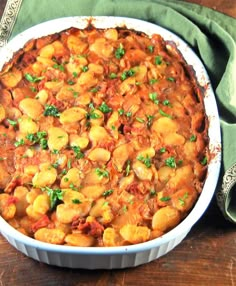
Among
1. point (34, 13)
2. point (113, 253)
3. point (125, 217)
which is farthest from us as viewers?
point (34, 13)

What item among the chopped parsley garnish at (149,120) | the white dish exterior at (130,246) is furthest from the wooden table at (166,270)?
the chopped parsley garnish at (149,120)

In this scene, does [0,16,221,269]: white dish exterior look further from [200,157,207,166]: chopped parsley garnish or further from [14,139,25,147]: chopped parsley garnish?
[14,139,25,147]: chopped parsley garnish

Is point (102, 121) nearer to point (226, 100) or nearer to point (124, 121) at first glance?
point (124, 121)

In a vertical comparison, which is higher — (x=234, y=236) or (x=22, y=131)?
(x=22, y=131)

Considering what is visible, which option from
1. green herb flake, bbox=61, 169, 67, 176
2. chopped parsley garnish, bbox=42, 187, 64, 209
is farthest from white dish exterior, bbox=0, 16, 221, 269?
green herb flake, bbox=61, 169, 67, 176

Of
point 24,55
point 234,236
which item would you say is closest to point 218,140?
point 234,236

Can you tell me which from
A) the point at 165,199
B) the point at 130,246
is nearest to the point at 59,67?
the point at 165,199

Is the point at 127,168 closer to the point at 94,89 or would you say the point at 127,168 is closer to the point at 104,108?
the point at 104,108
